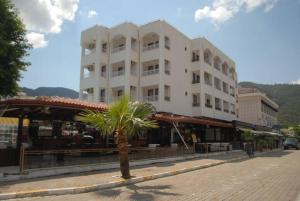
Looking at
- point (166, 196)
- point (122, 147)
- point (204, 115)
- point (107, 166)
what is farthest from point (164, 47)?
point (166, 196)

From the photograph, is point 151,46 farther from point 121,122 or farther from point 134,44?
point 121,122

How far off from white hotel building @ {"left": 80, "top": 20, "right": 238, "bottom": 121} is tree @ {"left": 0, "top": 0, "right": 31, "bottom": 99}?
56.5 feet

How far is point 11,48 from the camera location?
627 inches

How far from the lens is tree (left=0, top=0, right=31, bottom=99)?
1577cm

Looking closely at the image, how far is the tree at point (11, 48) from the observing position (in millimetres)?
15766

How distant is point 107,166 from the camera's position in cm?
1680

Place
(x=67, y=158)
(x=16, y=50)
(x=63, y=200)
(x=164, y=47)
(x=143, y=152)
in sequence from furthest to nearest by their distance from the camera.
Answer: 1. (x=164, y=47)
2. (x=143, y=152)
3. (x=16, y=50)
4. (x=67, y=158)
5. (x=63, y=200)

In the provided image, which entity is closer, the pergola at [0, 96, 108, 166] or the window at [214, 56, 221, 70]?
the pergola at [0, 96, 108, 166]

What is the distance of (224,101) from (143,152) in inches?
1188

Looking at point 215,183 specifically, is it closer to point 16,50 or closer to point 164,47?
point 16,50

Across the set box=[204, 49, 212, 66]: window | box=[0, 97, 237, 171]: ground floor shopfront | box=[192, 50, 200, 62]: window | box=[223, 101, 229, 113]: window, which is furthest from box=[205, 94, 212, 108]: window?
Answer: box=[0, 97, 237, 171]: ground floor shopfront

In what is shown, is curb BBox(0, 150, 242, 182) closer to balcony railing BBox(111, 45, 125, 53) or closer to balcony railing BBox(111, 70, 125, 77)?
balcony railing BBox(111, 70, 125, 77)

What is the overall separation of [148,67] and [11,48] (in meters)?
21.9

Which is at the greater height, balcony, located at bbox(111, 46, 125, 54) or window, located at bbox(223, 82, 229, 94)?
balcony, located at bbox(111, 46, 125, 54)
